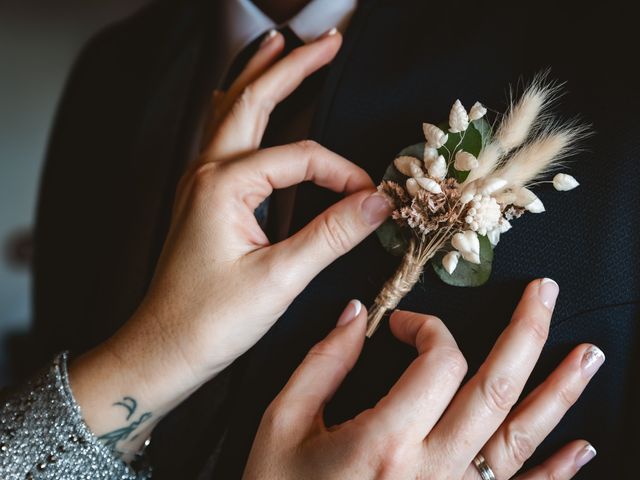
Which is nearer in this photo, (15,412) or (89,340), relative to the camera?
(15,412)

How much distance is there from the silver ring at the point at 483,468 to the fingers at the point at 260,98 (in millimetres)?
513

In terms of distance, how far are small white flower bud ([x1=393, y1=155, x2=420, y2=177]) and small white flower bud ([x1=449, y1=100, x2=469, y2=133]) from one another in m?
0.06

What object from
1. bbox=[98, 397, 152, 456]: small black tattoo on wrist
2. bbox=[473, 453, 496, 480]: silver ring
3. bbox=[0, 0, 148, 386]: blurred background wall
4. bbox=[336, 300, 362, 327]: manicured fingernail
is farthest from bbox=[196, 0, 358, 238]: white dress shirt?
bbox=[0, 0, 148, 386]: blurred background wall

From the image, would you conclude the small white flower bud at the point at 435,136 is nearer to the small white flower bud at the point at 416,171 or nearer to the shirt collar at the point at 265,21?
the small white flower bud at the point at 416,171

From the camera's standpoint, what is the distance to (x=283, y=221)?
951 mm

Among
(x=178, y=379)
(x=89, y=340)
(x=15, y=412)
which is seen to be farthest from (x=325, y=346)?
(x=89, y=340)

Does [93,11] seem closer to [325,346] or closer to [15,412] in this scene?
[15,412]

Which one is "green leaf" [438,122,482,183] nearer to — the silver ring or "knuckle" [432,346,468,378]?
"knuckle" [432,346,468,378]

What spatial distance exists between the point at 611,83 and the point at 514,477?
0.50 m

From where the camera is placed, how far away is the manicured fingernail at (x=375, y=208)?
2.34 ft

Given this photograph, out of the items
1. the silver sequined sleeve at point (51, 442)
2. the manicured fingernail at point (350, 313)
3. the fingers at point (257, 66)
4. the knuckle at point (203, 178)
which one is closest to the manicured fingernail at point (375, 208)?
the manicured fingernail at point (350, 313)

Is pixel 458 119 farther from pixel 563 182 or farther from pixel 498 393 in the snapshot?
pixel 498 393

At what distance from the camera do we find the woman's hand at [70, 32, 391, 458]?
73 cm

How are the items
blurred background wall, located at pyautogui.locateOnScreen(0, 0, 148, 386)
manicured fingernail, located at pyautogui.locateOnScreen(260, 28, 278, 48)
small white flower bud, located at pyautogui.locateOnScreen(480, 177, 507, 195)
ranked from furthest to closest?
blurred background wall, located at pyautogui.locateOnScreen(0, 0, 148, 386) < manicured fingernail, located at pyautogui.locateOnScreen(260, 28, 278, 48) < small white flower bud, located at pyautogui.locateOnScreen(480, 177, 507, 195)
